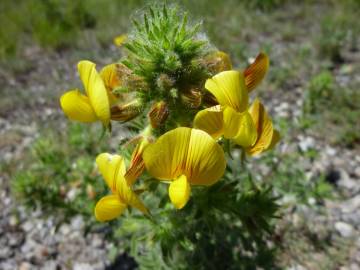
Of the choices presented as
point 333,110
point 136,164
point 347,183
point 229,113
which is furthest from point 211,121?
point 333,110

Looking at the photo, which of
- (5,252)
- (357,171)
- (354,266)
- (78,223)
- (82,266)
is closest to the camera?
(354,266)

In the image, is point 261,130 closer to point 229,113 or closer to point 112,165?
point 229,113

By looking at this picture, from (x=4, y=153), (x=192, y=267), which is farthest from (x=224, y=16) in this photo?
(x=192, y=267)

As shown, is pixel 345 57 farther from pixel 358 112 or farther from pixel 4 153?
pixel 4 153

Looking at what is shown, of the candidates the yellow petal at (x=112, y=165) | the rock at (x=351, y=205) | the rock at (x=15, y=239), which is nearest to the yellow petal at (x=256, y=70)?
Answer: the yellow petal at (x=112, y=165)

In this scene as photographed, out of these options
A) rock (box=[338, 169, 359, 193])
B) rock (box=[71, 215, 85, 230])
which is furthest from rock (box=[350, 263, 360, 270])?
rock (box=[71, 215, 85, 230])

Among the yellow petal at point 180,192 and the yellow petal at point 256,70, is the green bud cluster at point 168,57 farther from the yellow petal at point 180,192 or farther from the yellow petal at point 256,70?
the yellow petal at point 180,192
